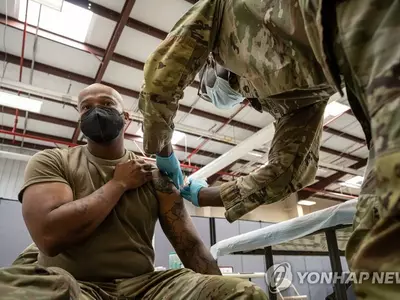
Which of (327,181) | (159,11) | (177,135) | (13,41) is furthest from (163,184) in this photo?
(327,181)

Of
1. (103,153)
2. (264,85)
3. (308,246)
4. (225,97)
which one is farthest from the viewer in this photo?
(308,246)

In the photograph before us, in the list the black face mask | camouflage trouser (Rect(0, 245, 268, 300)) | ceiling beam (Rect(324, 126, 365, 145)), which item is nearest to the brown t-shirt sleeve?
the black face mask

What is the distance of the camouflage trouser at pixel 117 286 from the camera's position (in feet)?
2.15

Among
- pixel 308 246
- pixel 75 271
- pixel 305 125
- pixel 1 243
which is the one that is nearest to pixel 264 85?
pixel 305 125

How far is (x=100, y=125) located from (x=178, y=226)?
1.84 feet

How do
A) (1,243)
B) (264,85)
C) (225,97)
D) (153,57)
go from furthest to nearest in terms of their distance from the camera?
1. (1,243)
2. (225,97)
3. (153,57)
4. (264,85)

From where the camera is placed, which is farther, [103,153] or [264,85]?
[103,153]

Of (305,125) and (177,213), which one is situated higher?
(305,125)

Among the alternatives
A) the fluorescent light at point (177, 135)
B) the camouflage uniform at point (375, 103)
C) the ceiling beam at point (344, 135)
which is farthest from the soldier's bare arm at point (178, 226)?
the ceiling beam at point (344, 135)

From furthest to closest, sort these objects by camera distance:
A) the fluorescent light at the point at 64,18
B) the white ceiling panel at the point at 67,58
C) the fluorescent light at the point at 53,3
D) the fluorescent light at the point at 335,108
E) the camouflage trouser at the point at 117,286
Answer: the fluorescent light at the point at 335,108 → the white ceiling panel at the point at 67,58 → the fluorescent light at the point at 64,18 → the fluorescent light at the point at 53,3 → the camouflage trouser at the point at 117,286

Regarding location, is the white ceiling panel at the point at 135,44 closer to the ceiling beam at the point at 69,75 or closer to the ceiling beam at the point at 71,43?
the ceiling beam at the point at 71,43

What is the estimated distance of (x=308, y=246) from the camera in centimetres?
314

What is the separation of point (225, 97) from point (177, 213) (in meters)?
0.54

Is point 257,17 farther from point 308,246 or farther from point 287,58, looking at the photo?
point 308,246
